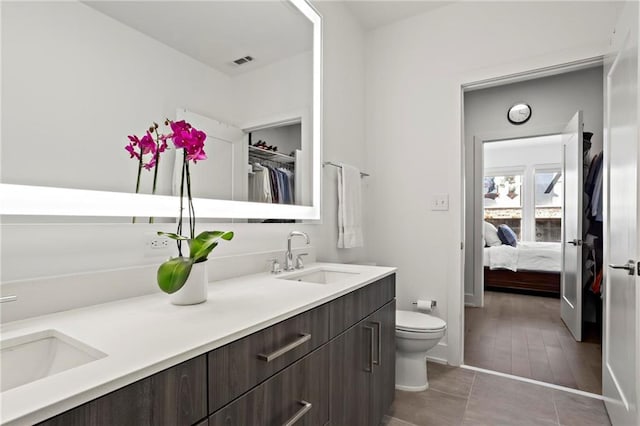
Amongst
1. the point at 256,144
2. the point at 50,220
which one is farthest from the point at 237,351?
the point at 256,144

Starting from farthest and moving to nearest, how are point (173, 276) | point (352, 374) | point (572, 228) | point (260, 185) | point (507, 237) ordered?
point (507, 237)
point (572, 228)
point (260, 185)
point (352, 374)
point (173, 276)

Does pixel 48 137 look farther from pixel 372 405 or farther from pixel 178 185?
pixel 372 405

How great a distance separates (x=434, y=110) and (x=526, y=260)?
3.36 metres

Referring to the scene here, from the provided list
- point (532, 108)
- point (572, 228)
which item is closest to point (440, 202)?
point (572, 228)

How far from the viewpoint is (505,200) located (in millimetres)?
6945

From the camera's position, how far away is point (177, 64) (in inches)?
51.6

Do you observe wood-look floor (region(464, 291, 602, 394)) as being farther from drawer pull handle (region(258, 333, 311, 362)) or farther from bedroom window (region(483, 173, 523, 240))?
bedroom window (region(483, 173, 523, 240))

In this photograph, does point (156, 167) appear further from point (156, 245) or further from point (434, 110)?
point (434, 110)

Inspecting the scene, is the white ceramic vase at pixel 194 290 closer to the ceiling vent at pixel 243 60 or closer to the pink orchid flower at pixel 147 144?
the pink orchid flower at pixel 147 144

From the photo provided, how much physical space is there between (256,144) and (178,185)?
1.85 ft

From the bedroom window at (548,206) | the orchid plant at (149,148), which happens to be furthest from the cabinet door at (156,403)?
the bedroom window at (548,206)

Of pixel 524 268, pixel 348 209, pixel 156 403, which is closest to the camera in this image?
pixel 156 403

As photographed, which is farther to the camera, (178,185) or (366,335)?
(366,335)

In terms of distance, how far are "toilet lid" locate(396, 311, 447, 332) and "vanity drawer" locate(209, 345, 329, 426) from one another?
0.98 metres
